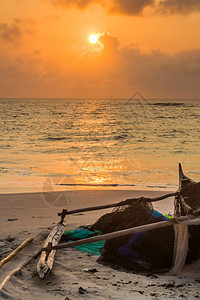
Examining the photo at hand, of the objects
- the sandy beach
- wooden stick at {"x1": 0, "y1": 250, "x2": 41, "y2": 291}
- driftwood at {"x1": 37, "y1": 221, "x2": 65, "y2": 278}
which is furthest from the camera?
driftwood at {"x1": 37, "y1": 221, "x2": 65, "y2": 278}

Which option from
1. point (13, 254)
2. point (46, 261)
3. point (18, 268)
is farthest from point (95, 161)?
point (18, 268)

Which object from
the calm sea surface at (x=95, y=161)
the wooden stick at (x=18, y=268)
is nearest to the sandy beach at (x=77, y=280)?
the wooden stick at (x=18, y=268)

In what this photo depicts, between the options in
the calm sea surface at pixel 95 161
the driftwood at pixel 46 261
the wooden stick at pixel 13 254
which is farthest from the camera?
the calm sea surface at pixel 95 161

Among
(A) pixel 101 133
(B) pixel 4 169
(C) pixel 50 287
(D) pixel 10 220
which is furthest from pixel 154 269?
(A) pixel 101 133

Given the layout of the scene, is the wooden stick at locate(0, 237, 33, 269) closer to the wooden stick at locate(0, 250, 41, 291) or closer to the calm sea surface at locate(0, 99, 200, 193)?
the wooden stick at locate(0, 250, 41, 291)

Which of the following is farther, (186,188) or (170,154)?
(170,154)

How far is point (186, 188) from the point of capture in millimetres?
6969

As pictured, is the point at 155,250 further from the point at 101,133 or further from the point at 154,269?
the point at 101,133

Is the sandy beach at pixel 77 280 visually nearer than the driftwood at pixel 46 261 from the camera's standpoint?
Yes

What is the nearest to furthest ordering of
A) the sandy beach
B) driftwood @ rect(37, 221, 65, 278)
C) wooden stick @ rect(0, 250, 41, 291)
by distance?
the sandy beach < wooden stick @ rect(0, 250, 41, 291) < driftwood @ rect(37, 221, 65, 278)

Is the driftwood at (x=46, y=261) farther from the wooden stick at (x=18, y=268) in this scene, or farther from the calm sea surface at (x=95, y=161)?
the calm sea surface at (x=95, y=161)

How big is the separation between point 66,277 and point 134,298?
107 centimetres

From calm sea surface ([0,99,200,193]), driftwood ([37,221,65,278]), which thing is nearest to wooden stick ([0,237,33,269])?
driftwood ([37,221,65,278])

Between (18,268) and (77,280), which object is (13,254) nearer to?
(18,268)
